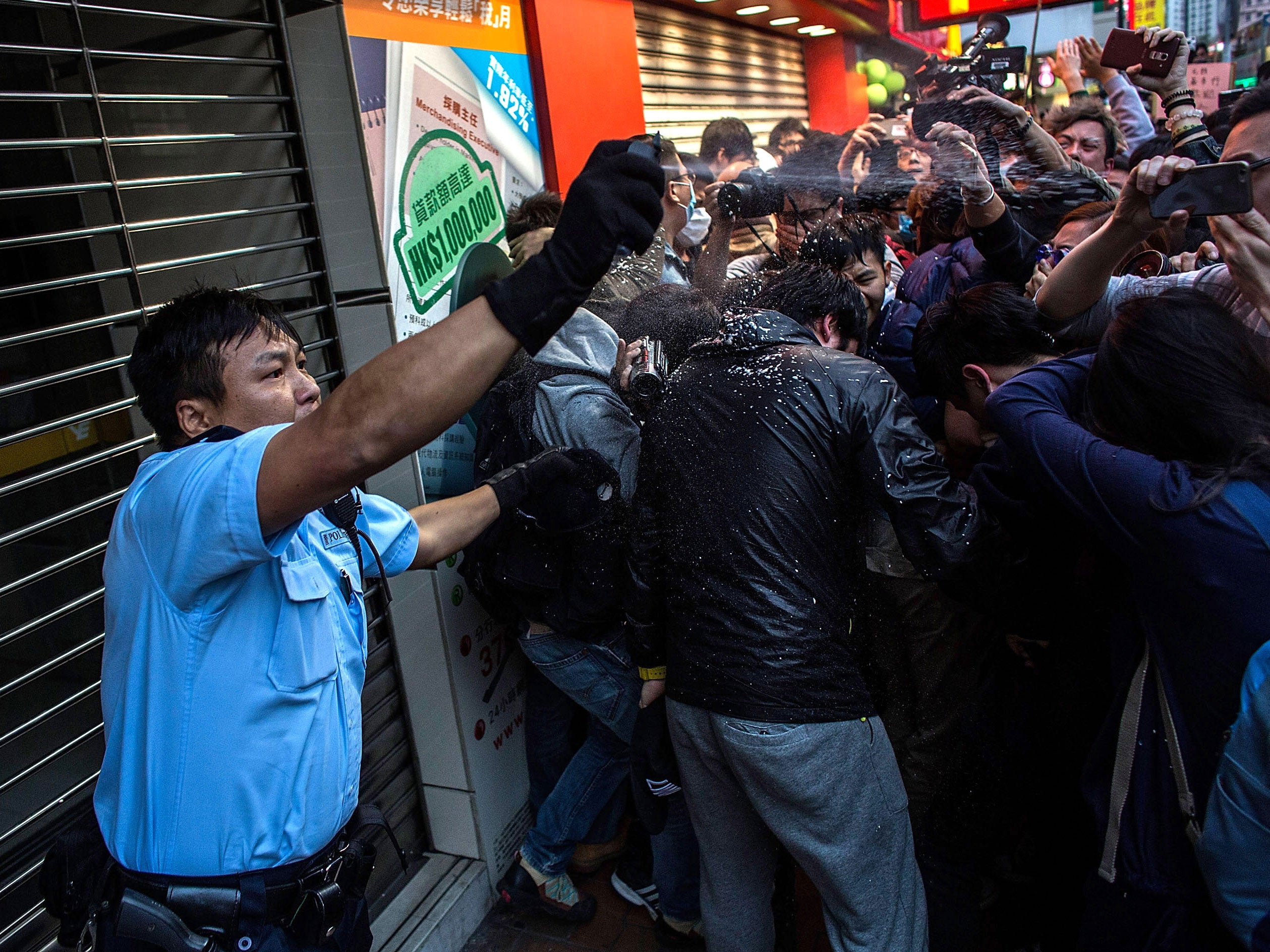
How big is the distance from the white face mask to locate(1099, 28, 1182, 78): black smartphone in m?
2.00

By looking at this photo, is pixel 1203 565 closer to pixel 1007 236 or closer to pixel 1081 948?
pixel 1081 948

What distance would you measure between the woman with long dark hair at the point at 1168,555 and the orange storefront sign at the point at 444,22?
2500 mm

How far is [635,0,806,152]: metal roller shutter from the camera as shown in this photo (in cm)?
578

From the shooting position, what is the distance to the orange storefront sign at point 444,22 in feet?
9.75

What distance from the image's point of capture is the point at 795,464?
81.7 inches

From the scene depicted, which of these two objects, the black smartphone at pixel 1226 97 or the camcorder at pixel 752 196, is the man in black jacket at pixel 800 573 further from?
the black smartphone at pixel 1226 97

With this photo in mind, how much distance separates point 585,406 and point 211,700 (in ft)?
4.58

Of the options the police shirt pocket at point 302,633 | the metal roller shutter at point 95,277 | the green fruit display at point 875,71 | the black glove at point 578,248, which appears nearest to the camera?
the black glove at point 578,248

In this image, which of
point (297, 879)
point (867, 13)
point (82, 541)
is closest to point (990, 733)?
point (297, 879)

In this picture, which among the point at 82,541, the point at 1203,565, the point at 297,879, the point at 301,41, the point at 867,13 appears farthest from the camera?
the point at 867,13

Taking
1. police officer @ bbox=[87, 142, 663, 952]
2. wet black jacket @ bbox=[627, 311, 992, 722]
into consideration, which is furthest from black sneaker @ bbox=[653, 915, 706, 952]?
police officer @ bbox=[87, 142, 663, 952]

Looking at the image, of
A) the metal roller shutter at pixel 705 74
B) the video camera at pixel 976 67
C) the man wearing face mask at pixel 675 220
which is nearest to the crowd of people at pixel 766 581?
the man wearing face mask at pixel 675 220

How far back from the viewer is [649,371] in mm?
2527

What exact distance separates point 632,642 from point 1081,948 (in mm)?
1259
